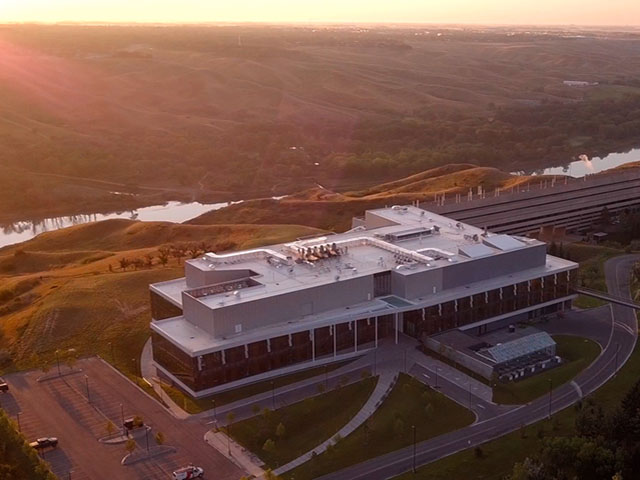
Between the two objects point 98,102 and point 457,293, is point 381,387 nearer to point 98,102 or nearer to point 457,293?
point 457,293

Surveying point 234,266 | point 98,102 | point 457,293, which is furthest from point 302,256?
point 98,102

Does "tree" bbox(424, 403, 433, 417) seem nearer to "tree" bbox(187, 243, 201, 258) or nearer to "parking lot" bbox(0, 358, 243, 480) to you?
"parking lot" bbox(0, 358, 243, 480)

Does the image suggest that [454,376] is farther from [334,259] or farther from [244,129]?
[244,129]

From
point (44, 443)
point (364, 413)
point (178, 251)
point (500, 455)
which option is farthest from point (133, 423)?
point (178, 251)

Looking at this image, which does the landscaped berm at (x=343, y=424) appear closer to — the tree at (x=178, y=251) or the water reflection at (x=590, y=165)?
the tree at (x=178, y=251)

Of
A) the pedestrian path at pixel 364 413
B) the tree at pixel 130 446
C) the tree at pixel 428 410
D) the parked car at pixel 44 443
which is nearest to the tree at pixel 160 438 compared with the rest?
the tree at pixel 130 446
